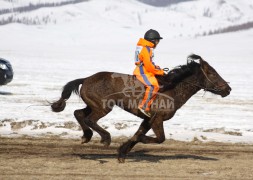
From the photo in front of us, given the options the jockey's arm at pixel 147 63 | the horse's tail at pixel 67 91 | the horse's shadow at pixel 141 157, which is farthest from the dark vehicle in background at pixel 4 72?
the jockey's arm at pixel 147 63

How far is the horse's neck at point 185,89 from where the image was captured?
9977 mm

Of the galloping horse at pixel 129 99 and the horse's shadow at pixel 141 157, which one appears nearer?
the galloping horse at pixel 129 99

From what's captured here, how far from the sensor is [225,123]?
15.6 meters

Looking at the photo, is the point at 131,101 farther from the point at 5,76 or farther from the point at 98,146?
the point at 5,76

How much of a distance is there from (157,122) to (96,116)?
46.0 inches

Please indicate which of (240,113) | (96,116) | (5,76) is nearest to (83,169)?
(96,116)

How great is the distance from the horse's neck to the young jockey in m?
0.51

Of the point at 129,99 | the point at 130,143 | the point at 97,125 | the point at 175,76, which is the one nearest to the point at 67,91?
the point at 97,125

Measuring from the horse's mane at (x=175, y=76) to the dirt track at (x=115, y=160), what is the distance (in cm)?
150

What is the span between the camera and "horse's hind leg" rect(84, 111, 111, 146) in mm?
9703

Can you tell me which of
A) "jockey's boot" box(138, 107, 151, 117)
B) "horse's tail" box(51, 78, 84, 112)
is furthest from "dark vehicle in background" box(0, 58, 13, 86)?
"jockey's boot" box(138, 107, 151, 117)

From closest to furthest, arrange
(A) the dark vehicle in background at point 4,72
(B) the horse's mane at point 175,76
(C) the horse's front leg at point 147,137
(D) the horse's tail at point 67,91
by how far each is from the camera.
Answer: (C) the horse's front leg at point 147,137 → (B) the horse's mane at point 175,76 → (D) the horse's tail at point 67,91 → (A) the dark vehicle in background at point 4,72

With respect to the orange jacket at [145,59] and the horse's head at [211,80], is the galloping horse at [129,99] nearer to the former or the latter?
the horse's head at [211,80]

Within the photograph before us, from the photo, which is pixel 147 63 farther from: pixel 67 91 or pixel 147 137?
pixel 67 91
